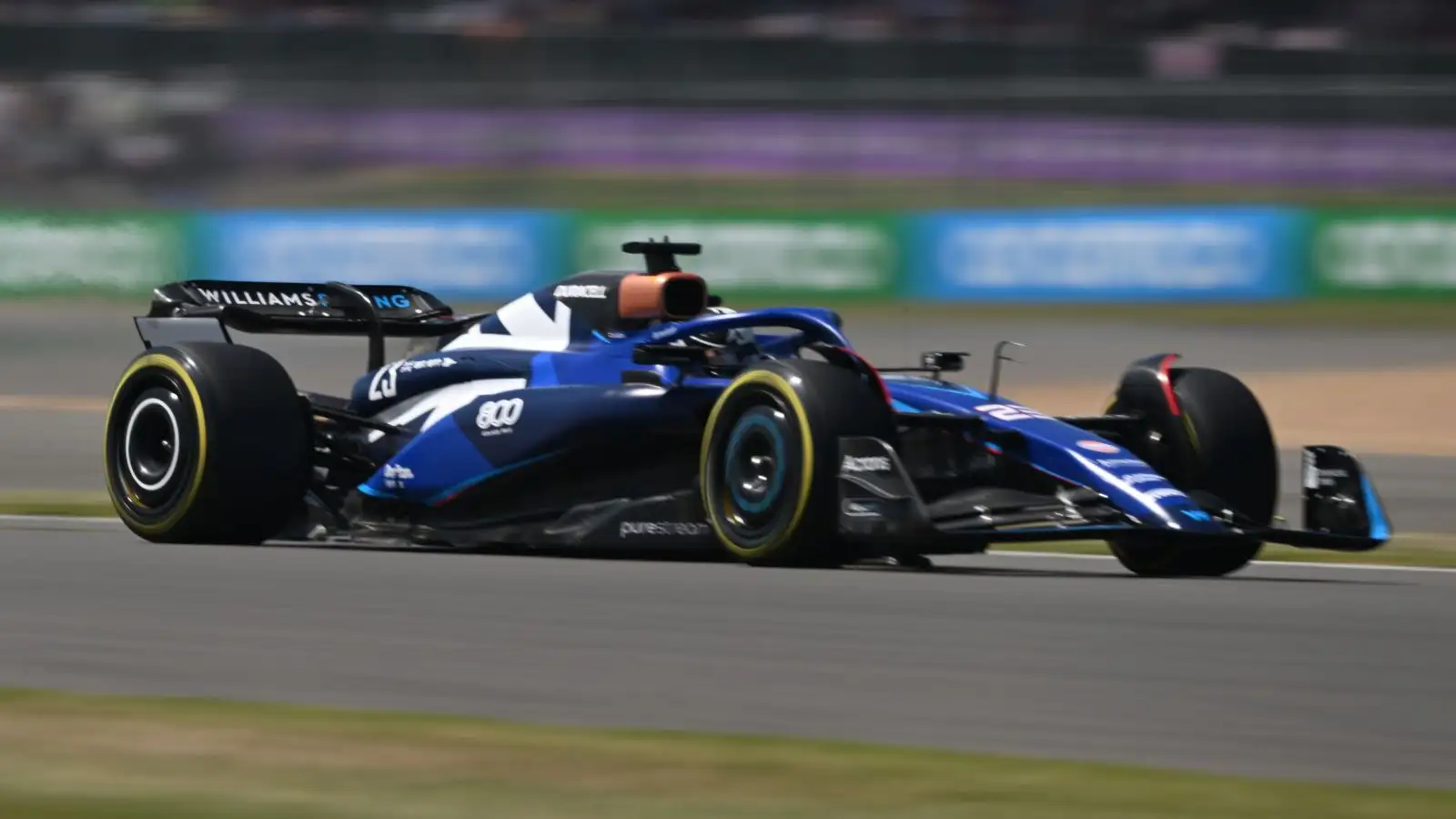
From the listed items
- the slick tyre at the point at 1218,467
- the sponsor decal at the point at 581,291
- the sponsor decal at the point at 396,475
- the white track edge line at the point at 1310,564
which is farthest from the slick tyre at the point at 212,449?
the slick tyre at the point at 1218,467

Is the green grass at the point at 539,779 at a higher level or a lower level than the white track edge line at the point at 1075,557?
higher

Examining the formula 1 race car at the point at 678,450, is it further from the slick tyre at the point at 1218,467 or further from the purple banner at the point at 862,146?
the purple banner at the point at 862,146

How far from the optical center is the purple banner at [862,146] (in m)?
22.9

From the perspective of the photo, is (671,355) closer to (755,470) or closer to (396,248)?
(755,470)

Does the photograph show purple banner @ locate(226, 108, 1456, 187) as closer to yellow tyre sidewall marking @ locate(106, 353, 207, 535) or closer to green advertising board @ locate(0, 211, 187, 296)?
green advertising board @ locate(0, 211, 187, 296)

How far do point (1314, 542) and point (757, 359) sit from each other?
2.09m

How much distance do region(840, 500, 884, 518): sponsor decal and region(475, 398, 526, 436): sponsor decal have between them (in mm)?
1628

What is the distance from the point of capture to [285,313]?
10.6 m

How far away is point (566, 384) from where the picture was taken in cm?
938

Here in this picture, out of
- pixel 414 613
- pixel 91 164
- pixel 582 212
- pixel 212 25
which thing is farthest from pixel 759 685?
pixel 212 25

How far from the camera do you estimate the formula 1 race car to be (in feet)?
27.0

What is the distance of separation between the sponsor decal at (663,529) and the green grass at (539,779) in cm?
340

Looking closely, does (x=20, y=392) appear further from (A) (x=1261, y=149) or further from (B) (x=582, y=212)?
(A) (x=1261, y=149)

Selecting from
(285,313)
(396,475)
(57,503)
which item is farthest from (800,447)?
(57,503)
